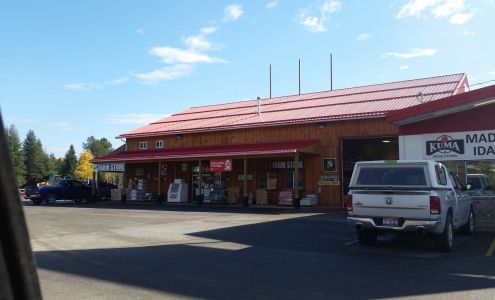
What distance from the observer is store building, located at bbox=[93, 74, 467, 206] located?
1003 inches

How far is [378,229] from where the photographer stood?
1052 centimetres

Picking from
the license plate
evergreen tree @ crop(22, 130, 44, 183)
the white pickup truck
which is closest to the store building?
the white pickup truck

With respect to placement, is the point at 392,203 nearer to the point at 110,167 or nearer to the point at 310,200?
the point at 310,200

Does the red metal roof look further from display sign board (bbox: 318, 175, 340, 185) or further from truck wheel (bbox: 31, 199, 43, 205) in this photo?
truck wheel (bbox: 31, 199, 43, 205)

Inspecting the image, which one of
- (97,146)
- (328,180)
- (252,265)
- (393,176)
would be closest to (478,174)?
(393,176)

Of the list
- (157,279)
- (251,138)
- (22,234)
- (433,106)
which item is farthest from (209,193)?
(22,234)

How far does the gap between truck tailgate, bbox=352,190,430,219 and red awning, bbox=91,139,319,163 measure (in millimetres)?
13042

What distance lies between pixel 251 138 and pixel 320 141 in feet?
17.9

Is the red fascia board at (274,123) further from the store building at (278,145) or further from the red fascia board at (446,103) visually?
the red fascia board at (446,103)

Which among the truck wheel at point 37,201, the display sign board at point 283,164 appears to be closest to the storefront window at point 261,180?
the display sign board at point 283,164

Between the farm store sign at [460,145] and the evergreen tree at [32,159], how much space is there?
107 m

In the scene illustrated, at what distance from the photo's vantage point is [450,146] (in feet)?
54.1

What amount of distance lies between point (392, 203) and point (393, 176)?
94 centimetres

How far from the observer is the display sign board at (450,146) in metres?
15.9
